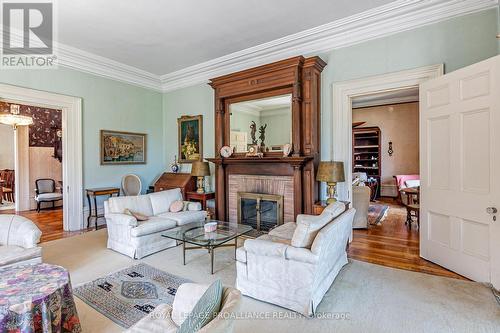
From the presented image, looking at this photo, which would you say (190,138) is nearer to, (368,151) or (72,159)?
(72,159)

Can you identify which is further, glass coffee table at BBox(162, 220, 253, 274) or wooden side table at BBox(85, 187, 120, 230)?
wooden side table at BBox(85, 187, 120, 230)

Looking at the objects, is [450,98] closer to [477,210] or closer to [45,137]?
[477,210]

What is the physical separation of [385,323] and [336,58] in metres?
3.68

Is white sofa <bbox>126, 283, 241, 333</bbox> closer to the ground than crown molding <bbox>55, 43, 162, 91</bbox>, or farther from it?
closer to the ground

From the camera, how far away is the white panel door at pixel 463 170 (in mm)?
2693

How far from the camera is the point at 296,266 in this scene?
2.31 meters

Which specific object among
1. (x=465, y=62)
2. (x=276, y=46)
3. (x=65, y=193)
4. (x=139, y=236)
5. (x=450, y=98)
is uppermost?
(x=276, y=46)

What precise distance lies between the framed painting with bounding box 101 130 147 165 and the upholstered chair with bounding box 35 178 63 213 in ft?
9.01

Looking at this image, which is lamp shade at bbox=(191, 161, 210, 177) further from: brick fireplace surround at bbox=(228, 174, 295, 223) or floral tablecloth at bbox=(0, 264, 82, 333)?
floral tablecloth at bbox=(0, 264, 82, 333)

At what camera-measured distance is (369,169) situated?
9.28 m

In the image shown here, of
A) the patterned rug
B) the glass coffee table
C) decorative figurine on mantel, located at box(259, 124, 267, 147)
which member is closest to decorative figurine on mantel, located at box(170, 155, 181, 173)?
decorative figurine on mantel, located at box(259, 124, 267, 147)

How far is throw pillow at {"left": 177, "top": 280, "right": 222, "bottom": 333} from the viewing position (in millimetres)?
1104

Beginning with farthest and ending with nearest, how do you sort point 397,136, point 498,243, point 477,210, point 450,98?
point 397,136 < point 450,98 < point 477,210 < point 498,243

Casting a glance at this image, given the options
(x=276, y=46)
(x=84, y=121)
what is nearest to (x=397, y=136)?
(x=276, y=46)
